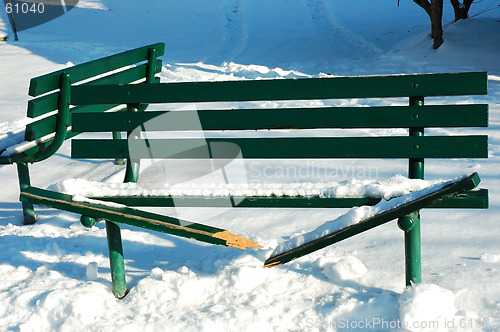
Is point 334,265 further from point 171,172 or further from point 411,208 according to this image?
point 171,172

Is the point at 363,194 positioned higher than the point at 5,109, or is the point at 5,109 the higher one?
the point at 363,194

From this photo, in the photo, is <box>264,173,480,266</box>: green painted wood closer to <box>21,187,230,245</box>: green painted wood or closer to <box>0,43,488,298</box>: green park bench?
<box>0,43,488,298</box>: green park bench

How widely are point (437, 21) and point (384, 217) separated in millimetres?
11359

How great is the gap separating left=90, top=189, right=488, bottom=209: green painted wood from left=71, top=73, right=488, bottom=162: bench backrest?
0.26 m

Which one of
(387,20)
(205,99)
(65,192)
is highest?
(205,99)

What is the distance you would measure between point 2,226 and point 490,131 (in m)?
4.21

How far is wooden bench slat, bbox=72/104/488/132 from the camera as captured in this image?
2935mm

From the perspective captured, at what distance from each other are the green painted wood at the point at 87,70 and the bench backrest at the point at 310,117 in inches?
4.9

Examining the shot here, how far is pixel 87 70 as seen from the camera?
376 centimetres

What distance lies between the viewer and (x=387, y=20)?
18.8 metres

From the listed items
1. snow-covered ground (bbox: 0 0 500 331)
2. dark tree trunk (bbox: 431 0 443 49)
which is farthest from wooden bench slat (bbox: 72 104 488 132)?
dark tree trunk (bbox: 431 0 443 49)

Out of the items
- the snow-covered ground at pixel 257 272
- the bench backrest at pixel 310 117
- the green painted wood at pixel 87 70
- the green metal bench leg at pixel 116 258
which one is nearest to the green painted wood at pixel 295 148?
the bench backrest at pixel 310 117

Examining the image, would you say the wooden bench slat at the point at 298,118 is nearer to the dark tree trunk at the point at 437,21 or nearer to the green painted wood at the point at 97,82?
the green painted wood at the point at 97,82

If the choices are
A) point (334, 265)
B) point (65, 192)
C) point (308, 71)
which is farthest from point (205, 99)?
point (308, 71)
